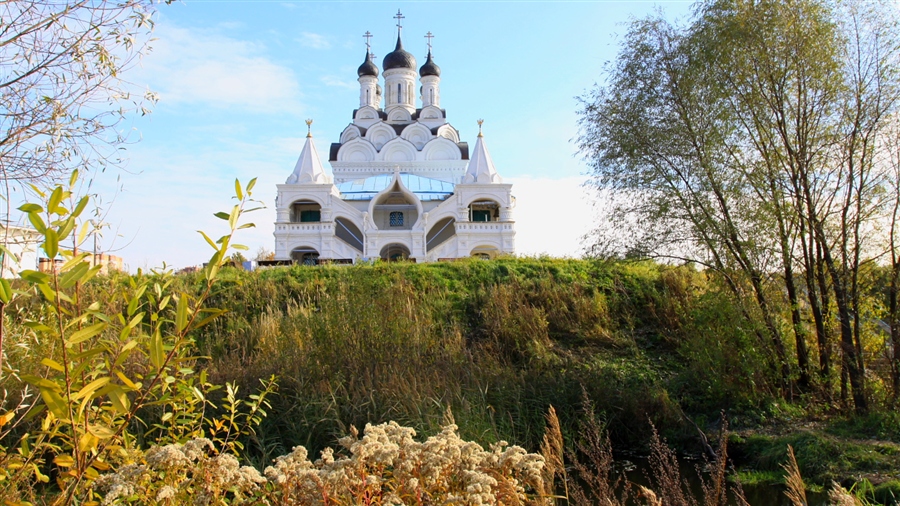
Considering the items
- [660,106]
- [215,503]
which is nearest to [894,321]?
[660,106]

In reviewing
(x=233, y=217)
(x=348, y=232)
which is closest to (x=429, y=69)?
(x=348, y=232)

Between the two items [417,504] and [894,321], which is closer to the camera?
[417,504]

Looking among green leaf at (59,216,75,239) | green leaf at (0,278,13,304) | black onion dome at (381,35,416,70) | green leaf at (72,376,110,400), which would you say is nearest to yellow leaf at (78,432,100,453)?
green leaf at (72,376,110,400)

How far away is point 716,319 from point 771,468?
1996 millimetres

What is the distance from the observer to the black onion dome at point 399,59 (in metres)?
35.8

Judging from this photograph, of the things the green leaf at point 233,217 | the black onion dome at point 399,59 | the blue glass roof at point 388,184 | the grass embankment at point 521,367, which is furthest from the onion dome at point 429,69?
the green leaf at point 233,217

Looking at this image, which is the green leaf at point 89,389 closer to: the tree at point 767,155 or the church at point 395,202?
the tree at point 767,155

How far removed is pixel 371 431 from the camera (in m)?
2.58

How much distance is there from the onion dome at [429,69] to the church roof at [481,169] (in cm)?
1165

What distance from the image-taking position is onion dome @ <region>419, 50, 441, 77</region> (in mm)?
36719

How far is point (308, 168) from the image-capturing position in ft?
84.0

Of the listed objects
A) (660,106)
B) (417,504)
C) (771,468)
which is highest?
(660,106)

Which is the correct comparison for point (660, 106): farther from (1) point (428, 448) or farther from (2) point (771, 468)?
(1) point (428, 448)

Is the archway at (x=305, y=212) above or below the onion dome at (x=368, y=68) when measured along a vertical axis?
below
